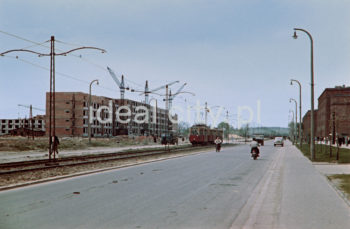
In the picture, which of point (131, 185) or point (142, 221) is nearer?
point (142, 221)

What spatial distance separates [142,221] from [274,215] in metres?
2.87

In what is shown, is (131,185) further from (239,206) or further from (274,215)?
(274,215)

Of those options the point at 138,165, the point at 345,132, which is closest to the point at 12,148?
the point at 138,165

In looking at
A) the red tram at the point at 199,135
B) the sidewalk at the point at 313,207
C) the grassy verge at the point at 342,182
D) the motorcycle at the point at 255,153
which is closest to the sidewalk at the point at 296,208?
the sidewalk at the point at 313,207

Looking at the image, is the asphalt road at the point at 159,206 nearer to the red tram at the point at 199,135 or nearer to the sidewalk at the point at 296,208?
the sidewalk at the point at 296,208

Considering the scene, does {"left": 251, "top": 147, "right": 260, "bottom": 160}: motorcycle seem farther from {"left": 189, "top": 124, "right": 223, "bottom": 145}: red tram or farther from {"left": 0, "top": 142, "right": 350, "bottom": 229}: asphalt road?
{"left": 189, "top": 124, "right": 223, "bottom": 145}: red tram

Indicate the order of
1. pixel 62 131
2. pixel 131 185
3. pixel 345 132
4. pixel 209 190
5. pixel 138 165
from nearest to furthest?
pixel 209 190
pixel 131 185
pixel 138 165
pixel 345 132
pixel 62 131

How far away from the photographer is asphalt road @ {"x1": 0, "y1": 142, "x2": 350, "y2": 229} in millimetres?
7434

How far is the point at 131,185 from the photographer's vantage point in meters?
13.1

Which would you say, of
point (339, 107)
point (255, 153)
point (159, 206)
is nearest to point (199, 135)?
point (255, 153)

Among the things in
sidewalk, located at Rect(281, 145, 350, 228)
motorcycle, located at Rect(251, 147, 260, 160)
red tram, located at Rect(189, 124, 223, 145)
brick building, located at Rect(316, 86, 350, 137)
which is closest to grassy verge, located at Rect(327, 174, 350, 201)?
sidewalk, located at Rect(281, 145, 350, 228)

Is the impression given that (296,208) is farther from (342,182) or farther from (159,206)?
(342,182)

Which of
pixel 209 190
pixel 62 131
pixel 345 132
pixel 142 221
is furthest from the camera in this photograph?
pixel 62 131

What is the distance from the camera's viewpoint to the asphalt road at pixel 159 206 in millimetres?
7434
